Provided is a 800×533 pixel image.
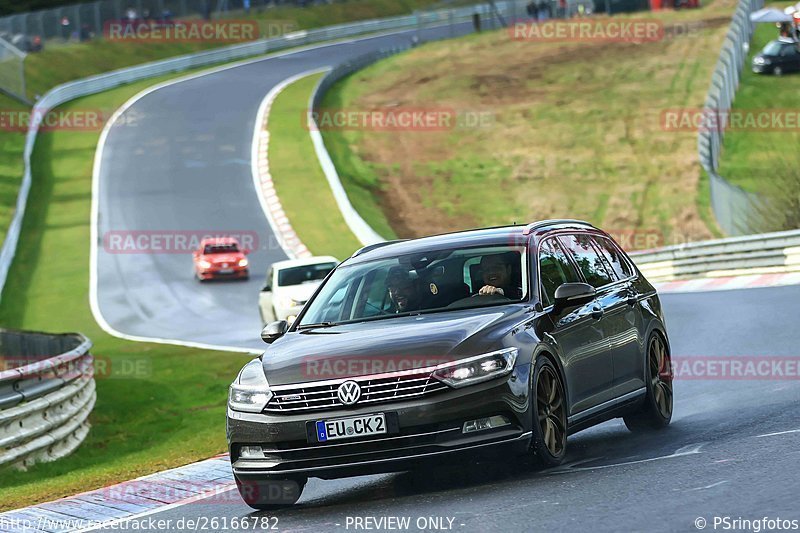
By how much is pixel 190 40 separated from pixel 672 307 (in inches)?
2420

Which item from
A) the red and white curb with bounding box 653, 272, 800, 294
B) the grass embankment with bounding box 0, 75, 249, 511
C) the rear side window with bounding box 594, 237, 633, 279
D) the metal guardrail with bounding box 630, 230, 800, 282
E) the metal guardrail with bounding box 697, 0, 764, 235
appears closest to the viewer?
the rear side window with bounding box 594, 237, 633, 279

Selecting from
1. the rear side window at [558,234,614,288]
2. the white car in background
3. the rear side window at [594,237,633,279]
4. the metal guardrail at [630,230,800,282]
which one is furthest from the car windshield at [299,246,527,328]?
the metal guardrail at [630,230,800,282]

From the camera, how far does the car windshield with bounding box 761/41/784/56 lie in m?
55.2

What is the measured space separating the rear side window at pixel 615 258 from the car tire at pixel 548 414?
2136 mm

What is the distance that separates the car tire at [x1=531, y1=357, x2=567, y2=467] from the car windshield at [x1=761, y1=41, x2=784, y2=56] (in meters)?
48.9

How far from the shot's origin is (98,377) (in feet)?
75.2

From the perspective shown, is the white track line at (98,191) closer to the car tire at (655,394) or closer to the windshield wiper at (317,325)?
the car tire at (655,394)

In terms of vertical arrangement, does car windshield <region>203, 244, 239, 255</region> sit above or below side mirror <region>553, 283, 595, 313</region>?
below

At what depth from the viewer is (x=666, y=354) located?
444 inches

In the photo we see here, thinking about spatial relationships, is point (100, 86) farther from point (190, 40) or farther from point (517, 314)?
point (517, 314)

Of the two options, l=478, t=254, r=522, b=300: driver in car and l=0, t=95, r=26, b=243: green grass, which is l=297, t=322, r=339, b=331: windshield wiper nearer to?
l=478, t=254, r=522, b=300: driver in car

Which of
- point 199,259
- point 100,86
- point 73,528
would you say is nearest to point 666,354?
point 73,528

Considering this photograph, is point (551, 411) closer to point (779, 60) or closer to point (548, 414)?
point (548, 414)

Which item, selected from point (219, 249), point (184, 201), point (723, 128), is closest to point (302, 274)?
point (219, 249)
